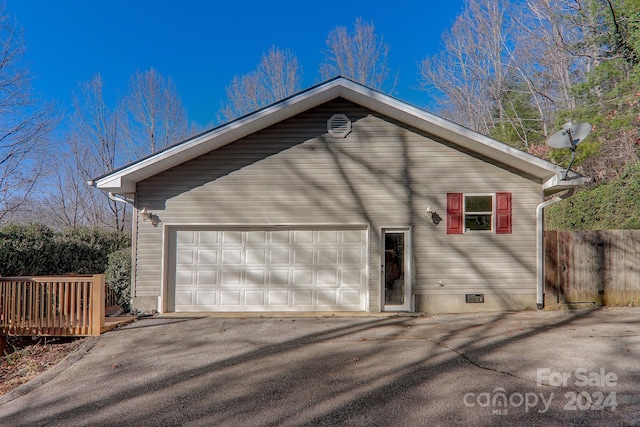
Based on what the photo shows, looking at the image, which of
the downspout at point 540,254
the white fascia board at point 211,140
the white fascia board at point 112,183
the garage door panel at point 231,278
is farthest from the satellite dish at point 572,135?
the white fascia board at point 112,183

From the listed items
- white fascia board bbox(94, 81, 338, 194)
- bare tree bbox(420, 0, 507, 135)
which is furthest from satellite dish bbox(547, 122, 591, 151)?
bare tree bbox(420, 0, 507, 135)

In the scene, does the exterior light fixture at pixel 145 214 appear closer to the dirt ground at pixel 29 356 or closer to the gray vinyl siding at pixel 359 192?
the gray vinyl siding at pixel 359 192

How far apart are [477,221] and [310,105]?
4528 millimetres

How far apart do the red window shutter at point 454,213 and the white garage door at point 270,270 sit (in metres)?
1.92

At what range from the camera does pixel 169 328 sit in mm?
6785

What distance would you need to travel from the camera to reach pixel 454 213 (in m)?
7.99

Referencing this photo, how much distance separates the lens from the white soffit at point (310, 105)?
7.43 meters

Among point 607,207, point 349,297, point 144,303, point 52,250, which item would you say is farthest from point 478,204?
point 52,250

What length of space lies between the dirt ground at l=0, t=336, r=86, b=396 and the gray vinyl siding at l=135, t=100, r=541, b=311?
181 centimetres

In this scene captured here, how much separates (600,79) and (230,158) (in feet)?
44.9

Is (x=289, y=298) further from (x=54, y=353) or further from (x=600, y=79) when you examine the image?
(x=600, y=79)

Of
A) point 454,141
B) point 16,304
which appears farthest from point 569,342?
point 16,304

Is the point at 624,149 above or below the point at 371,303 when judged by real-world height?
above

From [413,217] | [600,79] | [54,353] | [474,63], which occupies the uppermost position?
[474,63]
